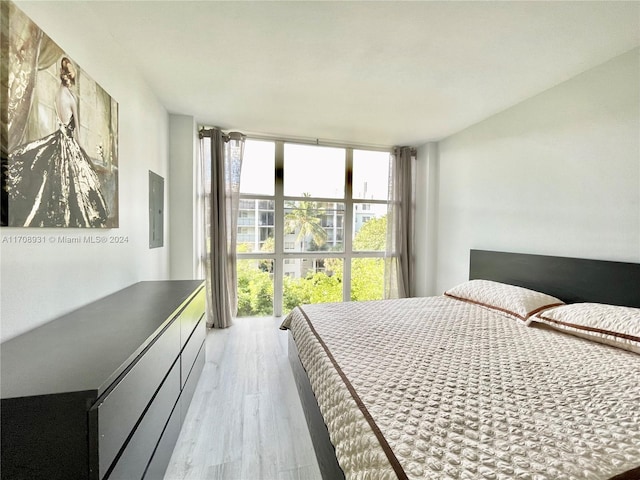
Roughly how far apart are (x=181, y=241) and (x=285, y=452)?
245cm

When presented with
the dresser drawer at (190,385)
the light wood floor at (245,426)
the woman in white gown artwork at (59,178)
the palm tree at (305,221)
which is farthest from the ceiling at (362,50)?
the light wood floor at (245,426)

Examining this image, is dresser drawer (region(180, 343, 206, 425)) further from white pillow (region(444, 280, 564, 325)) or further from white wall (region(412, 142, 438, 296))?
white wall (region(412, 142, 438, 296))

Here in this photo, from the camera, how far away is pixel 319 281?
4027 mm

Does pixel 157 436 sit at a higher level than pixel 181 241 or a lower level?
lower

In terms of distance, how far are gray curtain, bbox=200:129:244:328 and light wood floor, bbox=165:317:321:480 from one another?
0.81 meters

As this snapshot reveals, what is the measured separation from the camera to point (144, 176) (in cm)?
235

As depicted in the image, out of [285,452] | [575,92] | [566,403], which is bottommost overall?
[285,452]

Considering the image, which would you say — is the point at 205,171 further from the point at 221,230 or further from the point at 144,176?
the point at 144,176

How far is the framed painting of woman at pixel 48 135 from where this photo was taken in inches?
39.3

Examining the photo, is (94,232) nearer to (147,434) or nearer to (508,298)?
(147,434)

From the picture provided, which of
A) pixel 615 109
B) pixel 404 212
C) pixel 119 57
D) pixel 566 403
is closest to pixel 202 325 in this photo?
pixel 119 57

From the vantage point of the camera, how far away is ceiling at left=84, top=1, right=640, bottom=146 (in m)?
1.58

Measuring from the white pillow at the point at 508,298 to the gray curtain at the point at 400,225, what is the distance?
4.42 feet

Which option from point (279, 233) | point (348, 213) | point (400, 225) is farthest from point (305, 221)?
point (400, 225)
